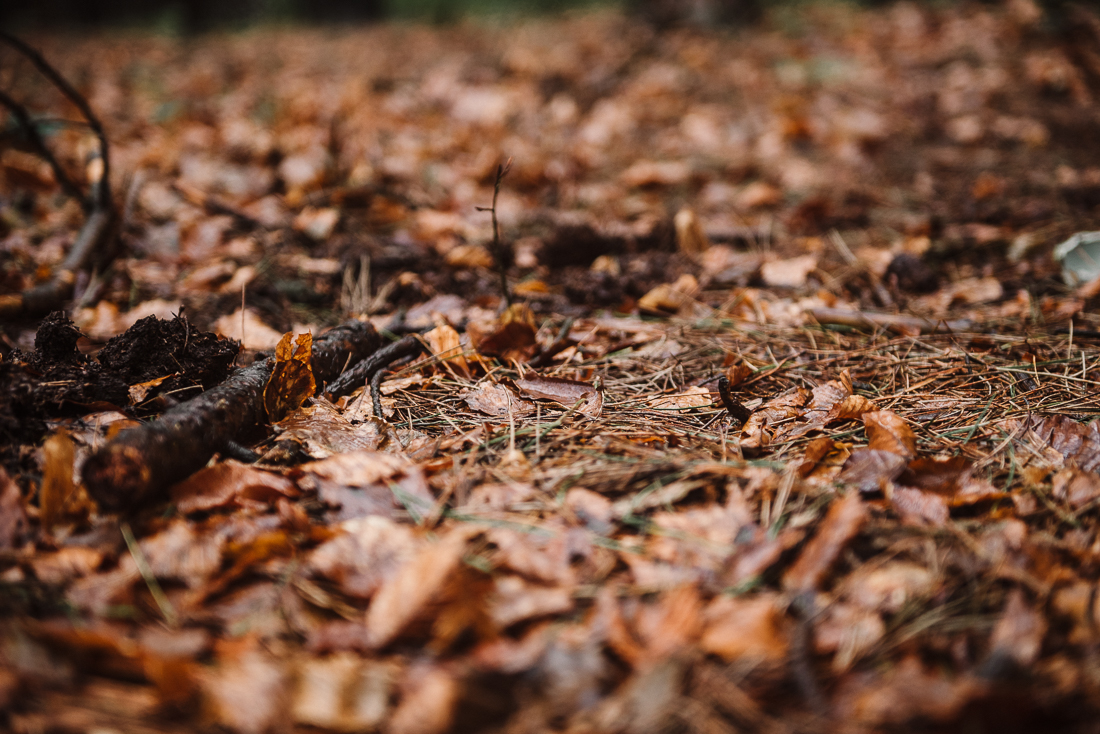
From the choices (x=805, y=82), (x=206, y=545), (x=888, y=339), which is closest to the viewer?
(x=206, y=545)

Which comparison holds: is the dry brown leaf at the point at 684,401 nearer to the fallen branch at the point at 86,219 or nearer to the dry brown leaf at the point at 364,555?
the dry brown leaf at the point at 364,555

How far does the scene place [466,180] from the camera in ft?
9.60

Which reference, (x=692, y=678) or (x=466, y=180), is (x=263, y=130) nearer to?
(x=466, y=180)

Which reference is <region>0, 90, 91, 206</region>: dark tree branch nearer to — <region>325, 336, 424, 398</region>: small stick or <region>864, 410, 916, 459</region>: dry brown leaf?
<region>325, 336, 424, 398</region>: small stick

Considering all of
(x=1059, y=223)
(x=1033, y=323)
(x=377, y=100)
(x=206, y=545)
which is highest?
(x=377, y=100)

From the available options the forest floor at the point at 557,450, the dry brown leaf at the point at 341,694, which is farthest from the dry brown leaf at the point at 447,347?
the dry brown leaf at the point at 341,694

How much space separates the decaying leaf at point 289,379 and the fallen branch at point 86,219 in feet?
3.29

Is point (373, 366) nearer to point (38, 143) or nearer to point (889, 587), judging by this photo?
point (889, 587)

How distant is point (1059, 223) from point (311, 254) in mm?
2990

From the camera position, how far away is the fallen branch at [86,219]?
Result: 1.65m

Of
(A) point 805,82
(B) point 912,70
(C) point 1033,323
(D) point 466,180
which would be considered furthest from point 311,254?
(B) point 912,70

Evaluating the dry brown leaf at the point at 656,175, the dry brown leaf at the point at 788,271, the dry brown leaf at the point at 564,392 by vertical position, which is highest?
the dry brown leaf at the point at 656,175

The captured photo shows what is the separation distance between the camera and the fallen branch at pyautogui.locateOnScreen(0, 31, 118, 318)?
1.65 metres

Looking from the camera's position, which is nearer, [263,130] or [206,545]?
[206,545]
